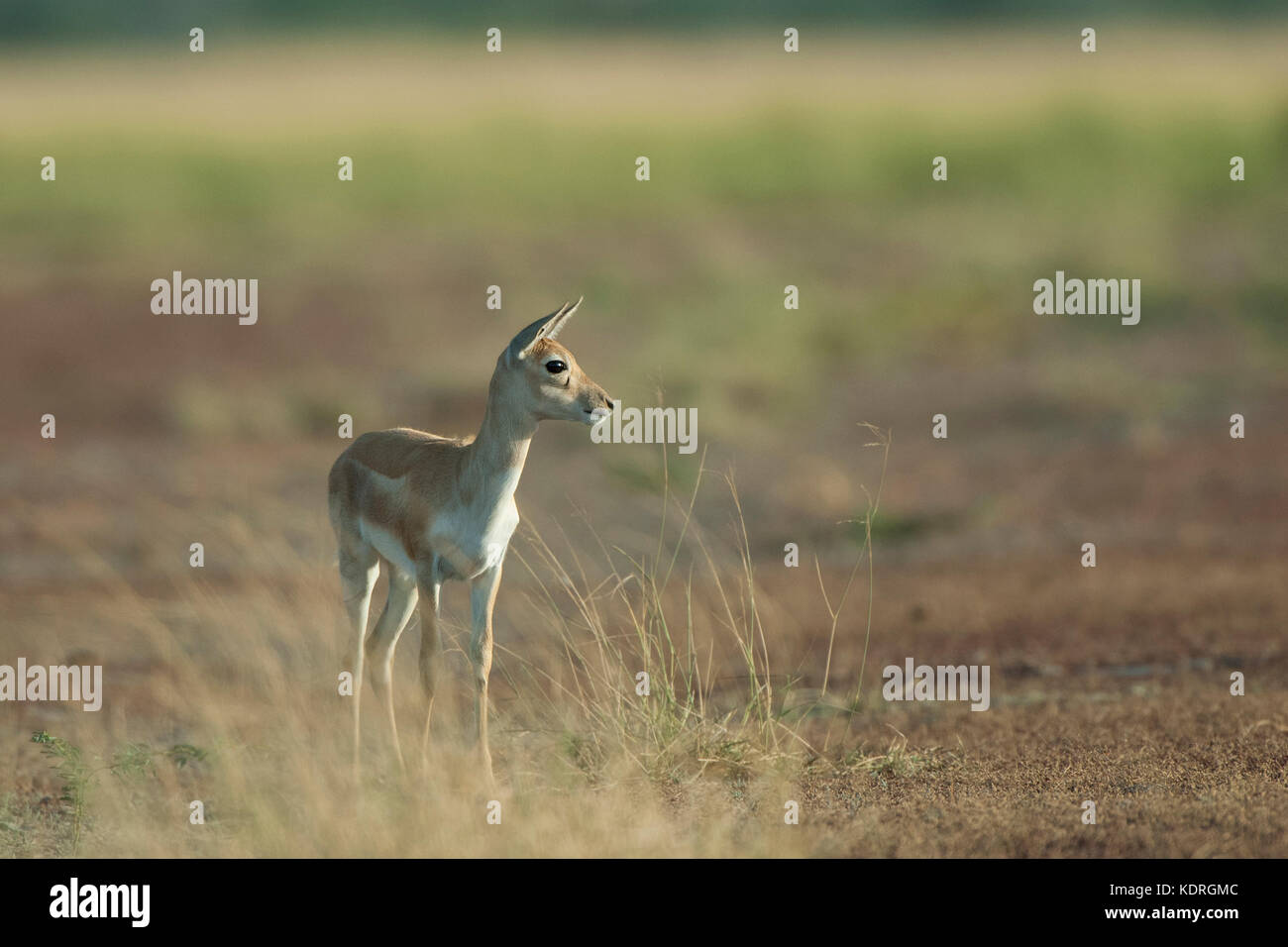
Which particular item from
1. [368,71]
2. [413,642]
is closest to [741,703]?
[413,642]

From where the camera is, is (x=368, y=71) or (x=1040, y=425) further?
(x=368, y=71)

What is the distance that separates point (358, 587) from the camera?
8.75 m

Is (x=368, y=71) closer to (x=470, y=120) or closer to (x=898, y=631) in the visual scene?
(x=470, y=120)

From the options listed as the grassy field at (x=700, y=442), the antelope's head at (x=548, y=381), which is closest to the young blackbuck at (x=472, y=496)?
the antelope's head at (x=548, y=381)

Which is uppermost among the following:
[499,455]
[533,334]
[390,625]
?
[533,334]

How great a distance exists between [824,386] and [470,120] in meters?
19.9

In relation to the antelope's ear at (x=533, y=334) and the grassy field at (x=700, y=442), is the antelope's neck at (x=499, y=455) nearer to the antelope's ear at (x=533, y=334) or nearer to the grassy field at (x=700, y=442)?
the antelope's ear at (x=533, y=334)

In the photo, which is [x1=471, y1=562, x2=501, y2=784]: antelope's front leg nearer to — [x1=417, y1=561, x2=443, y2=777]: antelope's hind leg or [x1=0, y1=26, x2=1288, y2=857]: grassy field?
[x1=417, y1=561, x2=443, y2=777]: antelope's hind leg

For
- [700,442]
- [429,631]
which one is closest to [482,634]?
[429,631]

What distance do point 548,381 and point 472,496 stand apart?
0.64 m

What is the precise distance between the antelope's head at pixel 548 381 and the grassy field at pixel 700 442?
671 millimetres

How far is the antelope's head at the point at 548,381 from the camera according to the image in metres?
7.85

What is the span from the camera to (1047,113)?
38.3 meters

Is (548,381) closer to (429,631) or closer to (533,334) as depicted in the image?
(533,334)
